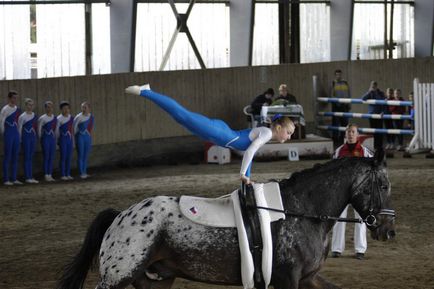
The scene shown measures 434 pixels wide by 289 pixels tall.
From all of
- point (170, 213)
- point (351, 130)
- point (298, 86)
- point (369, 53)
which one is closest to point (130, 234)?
point (170, 213)

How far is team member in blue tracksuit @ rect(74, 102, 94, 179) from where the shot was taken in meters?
17.9

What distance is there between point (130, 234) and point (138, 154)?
13763mm

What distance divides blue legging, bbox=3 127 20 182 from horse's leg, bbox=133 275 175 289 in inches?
428

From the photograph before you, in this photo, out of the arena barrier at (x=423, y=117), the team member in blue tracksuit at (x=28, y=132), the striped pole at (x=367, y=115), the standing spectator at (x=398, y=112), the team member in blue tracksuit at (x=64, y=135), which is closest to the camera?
the team member in blue tracksuit at (x=28, y=132)

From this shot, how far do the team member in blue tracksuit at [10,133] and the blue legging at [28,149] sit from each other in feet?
0.47

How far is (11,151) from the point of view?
17031 mm

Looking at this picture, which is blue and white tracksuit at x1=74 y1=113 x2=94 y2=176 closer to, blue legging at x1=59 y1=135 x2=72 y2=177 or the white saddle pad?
blue legging at x1=59 y1=135 x2=72 y2=177

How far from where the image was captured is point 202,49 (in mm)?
23016

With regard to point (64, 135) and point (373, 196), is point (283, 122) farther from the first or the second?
point (64, 135)

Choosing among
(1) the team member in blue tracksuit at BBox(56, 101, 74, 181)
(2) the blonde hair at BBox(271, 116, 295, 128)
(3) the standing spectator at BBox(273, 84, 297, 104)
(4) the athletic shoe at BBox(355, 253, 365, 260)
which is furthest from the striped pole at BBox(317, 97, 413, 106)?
(2) the blonde hair at BBox(271, 116, 295, 128)

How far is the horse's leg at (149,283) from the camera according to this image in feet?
21.6

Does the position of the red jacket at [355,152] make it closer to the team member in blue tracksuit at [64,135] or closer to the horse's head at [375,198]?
the horse's head at [375,198]

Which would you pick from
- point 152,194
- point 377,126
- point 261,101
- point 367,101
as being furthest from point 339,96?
point 152,194

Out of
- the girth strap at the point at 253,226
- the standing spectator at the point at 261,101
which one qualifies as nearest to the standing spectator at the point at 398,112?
the standing spectator at the point at 261,101
